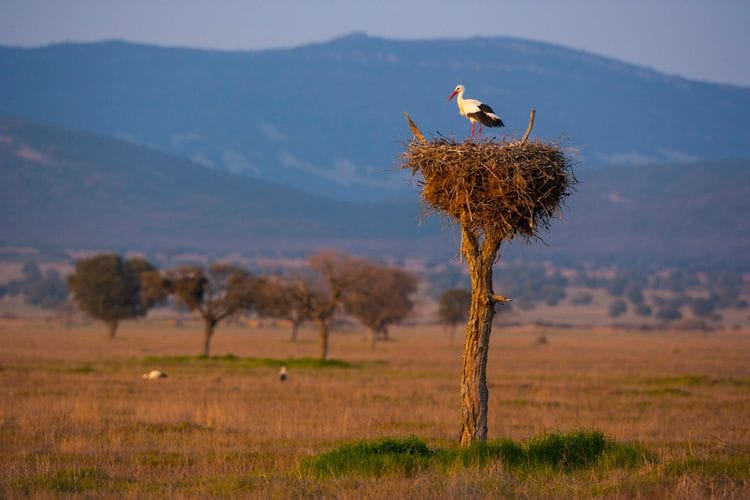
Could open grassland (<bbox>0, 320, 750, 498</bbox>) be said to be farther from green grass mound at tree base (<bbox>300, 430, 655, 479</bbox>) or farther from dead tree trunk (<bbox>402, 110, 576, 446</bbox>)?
dead tree trunk (<bbox>402, 110, 576, 446</bbox>)

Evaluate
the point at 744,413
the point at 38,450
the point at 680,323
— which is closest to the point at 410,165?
the point at 38,450

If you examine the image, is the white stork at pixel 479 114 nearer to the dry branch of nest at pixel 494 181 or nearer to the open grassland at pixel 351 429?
the dry branch of nest at pixel 494 181

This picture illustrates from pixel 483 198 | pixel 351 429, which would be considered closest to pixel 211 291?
pixel 351 429

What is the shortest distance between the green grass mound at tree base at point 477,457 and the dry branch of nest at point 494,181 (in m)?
2.96

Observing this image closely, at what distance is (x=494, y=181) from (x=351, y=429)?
810 centimetres

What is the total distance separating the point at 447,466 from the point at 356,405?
12.7 metres

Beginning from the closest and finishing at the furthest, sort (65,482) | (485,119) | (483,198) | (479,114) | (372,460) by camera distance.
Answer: (65,482) < (372,460) < (483,198) < (485,119) < (479,114)

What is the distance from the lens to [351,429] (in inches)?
841

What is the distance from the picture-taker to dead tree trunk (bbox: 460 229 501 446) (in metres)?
15.4

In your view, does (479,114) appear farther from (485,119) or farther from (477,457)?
(477,457)

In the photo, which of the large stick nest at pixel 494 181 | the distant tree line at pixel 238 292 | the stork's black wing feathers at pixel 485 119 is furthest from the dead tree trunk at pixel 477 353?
the distant tree line at pixel 238 292

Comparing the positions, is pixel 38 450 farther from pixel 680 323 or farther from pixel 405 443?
pixel 680 323

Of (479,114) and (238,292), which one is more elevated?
(479,114)

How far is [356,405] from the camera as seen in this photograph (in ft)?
87.4
